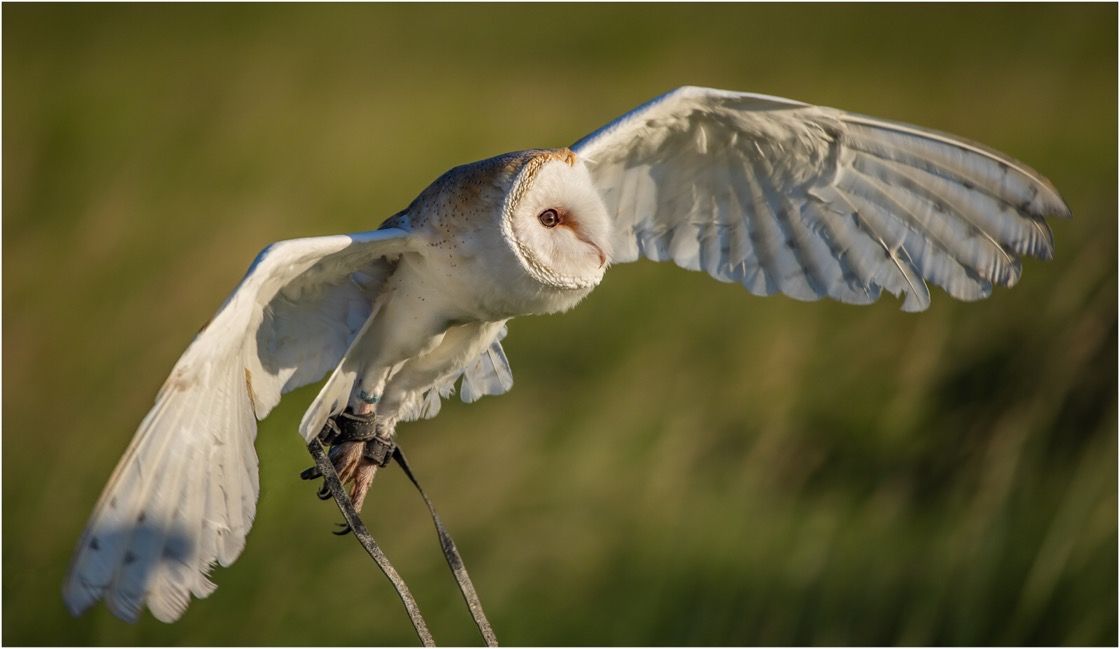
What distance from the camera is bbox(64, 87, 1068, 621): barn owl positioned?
2.16 metres

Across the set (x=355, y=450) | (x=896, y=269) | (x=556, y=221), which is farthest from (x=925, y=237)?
(x=355, y=450)

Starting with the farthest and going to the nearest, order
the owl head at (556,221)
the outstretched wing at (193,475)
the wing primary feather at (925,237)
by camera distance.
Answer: the wing primary feather at (925,237) → the owl head at (556,221) → the outstretched wing at (193,475)

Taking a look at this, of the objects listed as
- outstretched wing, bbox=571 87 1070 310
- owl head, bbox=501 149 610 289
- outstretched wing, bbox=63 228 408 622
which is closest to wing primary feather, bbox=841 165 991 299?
outstretched wing, bbox=571 87 1070 310

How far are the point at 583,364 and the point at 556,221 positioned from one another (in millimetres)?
3432

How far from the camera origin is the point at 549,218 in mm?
2510

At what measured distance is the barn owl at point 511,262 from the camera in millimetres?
2156

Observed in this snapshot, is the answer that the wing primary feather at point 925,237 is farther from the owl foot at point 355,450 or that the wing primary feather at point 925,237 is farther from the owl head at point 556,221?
the owl foot at point 355,450

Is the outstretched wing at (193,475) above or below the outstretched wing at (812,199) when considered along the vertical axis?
below

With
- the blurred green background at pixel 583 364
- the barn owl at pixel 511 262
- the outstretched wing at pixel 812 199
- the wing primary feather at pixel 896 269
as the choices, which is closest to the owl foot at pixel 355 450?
the barn owl at pixel 511 262

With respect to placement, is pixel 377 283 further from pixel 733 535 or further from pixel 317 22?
pixel 317 22

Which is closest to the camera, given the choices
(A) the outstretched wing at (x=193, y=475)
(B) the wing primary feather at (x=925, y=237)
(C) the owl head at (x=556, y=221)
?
(A) the outstretched wing at (x=193, y=475)

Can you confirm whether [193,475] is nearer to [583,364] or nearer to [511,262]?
[511,262]

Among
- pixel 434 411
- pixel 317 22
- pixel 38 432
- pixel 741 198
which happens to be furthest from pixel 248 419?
pixel 317 22

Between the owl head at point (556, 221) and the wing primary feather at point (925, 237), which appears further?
the wing primary feather at point (925, 237)
